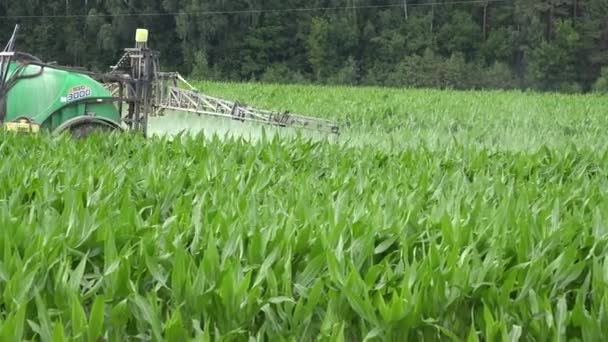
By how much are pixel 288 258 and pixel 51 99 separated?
6638 millimetres

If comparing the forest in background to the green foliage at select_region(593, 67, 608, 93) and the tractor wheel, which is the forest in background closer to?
the green foliage at select_region(593, 67, 608, 93)

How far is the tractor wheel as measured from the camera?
8953 millimetres

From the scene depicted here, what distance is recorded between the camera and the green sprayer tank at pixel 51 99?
29.3 feet

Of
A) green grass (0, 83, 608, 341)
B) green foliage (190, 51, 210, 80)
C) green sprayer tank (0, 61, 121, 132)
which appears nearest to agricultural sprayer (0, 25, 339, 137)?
green sprayer tank (0, 61, 121, 132)

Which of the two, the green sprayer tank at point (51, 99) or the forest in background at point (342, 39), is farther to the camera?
the forest in background at point (342, 39)

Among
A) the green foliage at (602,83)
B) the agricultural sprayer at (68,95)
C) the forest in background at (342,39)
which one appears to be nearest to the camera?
the agricultural sprayer at (68,95)

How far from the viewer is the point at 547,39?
175 ft

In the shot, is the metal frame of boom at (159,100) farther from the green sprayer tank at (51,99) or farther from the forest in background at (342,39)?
the forest in background at (342,39)

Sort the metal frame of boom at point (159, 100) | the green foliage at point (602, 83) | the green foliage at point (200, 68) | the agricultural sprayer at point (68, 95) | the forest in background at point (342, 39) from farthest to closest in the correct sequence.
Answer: the forest in background at point (342, 39)
the green foliage at point (602, 83)
the green foliage at point (200, 68)
the metal frame of boom at point (159, 100)
the agricultural sprayer at point (68, 95)

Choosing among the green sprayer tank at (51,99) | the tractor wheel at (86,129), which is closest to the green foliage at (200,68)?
the green sprayer tank at (51,99)

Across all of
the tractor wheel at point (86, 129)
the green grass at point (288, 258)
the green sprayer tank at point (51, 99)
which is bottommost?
the tractor wheel at point (86, 129)

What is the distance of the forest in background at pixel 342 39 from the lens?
47.6m

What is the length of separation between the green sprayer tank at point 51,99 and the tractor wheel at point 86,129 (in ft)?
0.07

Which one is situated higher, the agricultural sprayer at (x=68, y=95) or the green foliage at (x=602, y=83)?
the agricultural sprayer at (x=68, y=95)
